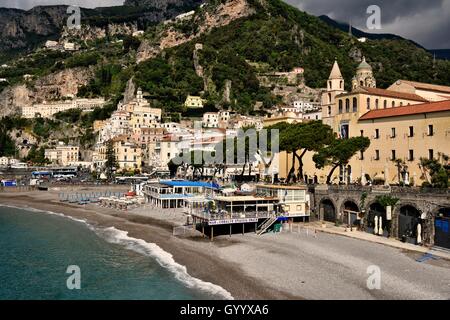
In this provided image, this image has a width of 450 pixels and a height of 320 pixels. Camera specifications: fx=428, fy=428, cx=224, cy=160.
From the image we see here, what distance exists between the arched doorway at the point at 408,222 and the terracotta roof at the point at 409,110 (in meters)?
11.4

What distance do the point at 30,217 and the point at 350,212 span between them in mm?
41283

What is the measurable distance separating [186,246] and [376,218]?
17.5 metres

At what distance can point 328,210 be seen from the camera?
4688 centimetres

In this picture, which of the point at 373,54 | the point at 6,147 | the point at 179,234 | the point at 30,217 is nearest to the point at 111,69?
the point at 6,147

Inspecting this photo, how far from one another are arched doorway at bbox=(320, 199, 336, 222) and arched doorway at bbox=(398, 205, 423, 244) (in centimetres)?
937

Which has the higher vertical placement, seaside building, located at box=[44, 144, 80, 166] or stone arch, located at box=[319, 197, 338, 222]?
seaside building, located at box=[44, 144, 80, 166]

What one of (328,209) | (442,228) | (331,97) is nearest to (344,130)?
(331,97)

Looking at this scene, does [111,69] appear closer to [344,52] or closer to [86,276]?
[344,52]

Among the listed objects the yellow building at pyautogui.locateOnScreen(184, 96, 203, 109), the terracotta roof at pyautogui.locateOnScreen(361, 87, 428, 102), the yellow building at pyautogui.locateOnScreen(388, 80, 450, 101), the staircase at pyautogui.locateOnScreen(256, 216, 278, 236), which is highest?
the yellow building at pyautogui.locateOnScreen(184, 96, 203, 109)

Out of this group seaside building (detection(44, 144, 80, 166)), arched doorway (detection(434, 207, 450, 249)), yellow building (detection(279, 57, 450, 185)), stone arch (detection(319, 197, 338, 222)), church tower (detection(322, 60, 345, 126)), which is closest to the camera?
arched doorway (detection(434, 207, 450, 249))

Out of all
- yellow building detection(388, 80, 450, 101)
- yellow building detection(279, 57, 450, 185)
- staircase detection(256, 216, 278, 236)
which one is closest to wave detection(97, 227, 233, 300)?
staircase detection(256, 216, 278, 236)

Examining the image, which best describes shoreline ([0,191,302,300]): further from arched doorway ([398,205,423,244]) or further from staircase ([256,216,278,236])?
arched doorway ([398,205,423,244])

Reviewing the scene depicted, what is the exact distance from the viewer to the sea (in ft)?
85.0

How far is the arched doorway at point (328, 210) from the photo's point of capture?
151ft
